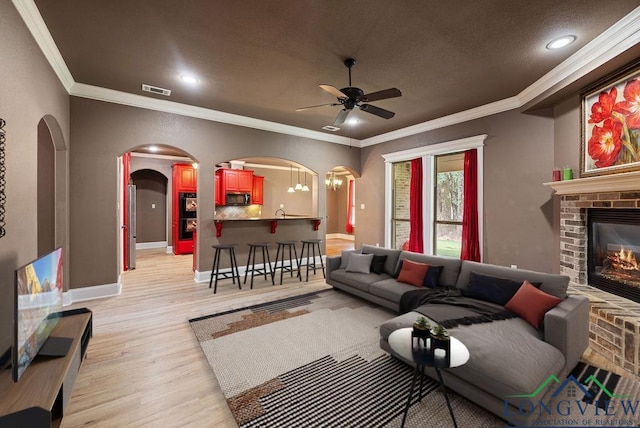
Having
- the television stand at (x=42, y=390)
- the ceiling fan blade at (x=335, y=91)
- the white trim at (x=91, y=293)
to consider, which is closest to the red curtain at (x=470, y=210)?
the ceiling fan blade at (x=335, y=91)

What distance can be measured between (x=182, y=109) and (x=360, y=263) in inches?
150

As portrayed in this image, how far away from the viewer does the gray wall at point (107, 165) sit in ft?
12.8

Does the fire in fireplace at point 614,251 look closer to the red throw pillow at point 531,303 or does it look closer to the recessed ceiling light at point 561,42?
the red throw pillow at point 531,303

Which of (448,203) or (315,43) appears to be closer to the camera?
(315,43)

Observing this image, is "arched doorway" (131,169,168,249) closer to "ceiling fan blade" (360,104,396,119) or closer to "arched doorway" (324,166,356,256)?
"arched doorway" (324,166,356,256)

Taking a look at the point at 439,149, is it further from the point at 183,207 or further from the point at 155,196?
the point at 155,196

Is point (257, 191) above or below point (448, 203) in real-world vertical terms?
above

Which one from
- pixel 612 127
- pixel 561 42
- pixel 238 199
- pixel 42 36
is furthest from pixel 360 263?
pixel 238 199

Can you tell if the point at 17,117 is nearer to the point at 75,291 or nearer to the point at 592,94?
the point at 75,291

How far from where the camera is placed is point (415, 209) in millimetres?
5699

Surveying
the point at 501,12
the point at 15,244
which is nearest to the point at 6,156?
the point at 15,244

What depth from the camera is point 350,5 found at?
2.29 m

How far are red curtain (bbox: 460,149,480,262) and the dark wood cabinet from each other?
6718mm

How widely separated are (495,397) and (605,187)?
2599mm
